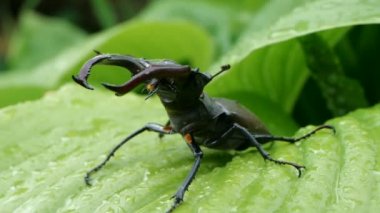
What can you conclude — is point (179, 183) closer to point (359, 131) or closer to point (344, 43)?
point (359, 131)

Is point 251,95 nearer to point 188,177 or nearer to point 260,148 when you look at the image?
point 260,148

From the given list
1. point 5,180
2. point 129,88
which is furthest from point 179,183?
point 5,180

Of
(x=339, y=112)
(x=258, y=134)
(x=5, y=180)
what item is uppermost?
(x=5, y=180)

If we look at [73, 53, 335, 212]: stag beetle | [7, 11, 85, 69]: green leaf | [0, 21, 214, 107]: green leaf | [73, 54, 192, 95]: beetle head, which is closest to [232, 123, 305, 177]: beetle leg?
[73, 53, 335, 212]: stag beetle

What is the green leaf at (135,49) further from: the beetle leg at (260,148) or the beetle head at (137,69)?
the beetle head at (137,69)

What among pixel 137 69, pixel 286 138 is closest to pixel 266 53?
pixel 286 138

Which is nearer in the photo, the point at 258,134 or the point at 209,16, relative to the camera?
the point at 258,134

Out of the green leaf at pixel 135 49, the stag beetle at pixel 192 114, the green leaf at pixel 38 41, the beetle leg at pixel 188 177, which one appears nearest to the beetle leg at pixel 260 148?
the stag beetle at pixel 192 114
